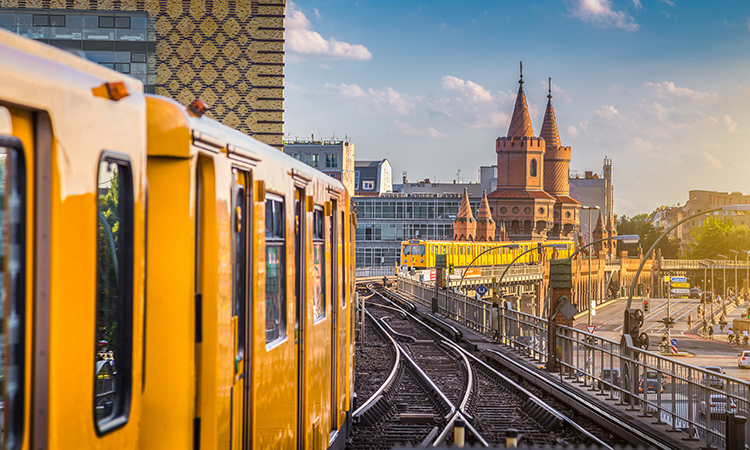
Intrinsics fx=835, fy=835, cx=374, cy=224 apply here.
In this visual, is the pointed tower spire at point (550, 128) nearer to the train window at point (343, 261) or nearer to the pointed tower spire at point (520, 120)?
the pointed tower spire at point (520, 120)

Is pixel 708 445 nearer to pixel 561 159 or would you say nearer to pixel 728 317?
pixel 728 317

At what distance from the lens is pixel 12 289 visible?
2.86 meters

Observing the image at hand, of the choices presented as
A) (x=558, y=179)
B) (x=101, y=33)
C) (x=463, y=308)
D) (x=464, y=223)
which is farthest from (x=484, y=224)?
(x=101, y=33)

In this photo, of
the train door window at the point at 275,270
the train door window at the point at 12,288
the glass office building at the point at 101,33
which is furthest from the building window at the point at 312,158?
the train door window at the point at 12,288

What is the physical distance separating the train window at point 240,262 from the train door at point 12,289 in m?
2.02

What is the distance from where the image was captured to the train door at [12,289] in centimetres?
283

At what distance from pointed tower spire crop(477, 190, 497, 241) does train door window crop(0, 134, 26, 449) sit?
4261 inches

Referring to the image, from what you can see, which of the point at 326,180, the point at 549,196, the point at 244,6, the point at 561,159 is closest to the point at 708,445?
the point at 326,180

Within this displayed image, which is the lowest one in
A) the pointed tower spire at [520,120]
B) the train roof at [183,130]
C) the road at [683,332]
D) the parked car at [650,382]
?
the road at [683,332]

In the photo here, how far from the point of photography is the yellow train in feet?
9.67

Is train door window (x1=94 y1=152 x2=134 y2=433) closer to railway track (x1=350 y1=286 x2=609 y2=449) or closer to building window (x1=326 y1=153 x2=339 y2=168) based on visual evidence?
railway track (x1=350 y1=286 x2=609 y2=449)

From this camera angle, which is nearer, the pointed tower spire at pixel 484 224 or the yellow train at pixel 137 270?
the yellow train at pixel 137 270

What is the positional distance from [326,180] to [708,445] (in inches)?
239

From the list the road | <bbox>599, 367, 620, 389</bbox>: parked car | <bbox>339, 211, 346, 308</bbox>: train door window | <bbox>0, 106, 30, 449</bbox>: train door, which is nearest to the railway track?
<bbox>599, 367, 620, 389</bbox>: parked car
